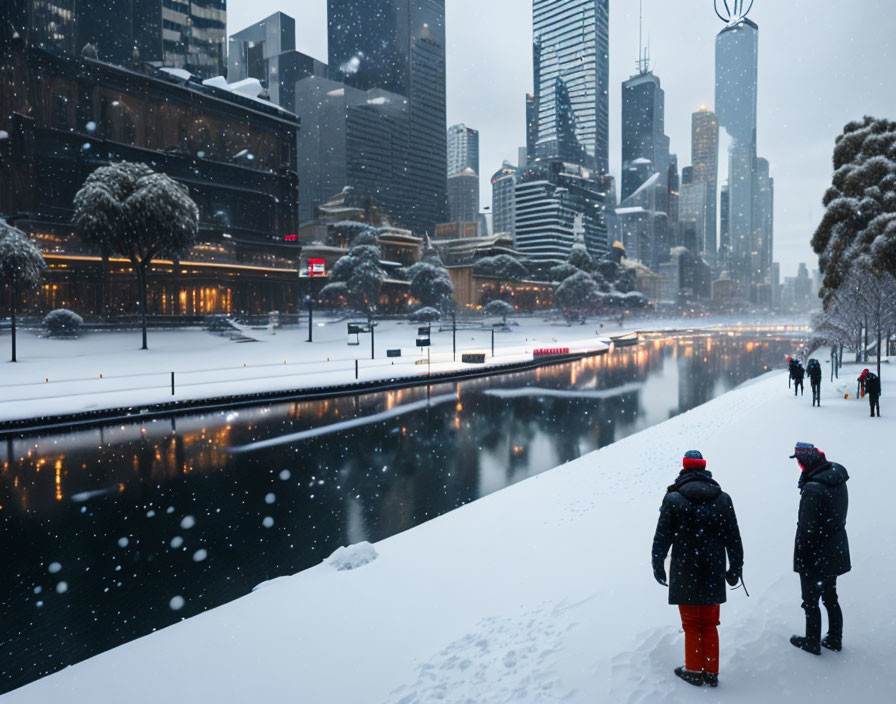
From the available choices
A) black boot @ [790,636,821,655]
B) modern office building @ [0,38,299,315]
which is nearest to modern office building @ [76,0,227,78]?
modern office building @ [0,38,299,315]

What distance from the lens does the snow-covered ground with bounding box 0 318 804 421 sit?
73.0 feet

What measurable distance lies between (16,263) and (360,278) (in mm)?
36709

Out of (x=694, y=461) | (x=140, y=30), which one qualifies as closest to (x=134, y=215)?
(x=694, y=461)

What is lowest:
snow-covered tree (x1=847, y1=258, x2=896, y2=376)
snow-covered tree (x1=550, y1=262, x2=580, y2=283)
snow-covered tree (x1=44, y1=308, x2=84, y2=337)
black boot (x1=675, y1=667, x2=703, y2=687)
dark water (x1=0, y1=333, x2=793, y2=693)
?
dark water (x1=0, y1=333, x2=793, y2=693)

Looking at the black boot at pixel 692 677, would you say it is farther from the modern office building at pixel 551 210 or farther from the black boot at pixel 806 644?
the modern office building at pixel 551 210

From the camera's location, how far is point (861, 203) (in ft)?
101

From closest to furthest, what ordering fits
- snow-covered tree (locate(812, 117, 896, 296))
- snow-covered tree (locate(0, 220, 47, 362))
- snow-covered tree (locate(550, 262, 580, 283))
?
1. snow-covered tree (locate(812, 117, 896, 296))
2. snow-covered tree (locate(0, 220, 47, 362))
3. snow-covered tree (locate(550, 262, 580, 283))

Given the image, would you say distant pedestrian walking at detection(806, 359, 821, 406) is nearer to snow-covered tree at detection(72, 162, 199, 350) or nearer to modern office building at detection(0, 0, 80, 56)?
snow-covered tree at detection(72, 162, 199, 350)

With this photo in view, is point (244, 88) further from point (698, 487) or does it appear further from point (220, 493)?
point (698, 487)

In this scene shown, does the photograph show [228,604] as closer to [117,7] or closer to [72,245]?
[72,245]

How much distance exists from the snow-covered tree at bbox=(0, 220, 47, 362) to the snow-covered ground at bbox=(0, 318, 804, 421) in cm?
444

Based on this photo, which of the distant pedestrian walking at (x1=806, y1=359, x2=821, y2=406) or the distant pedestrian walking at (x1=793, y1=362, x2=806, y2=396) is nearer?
the distant pedestrian walking at (x1=806, y1=359, x2=821, y2=406)

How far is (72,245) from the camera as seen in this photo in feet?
153

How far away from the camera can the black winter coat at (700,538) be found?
4254 millimetres
